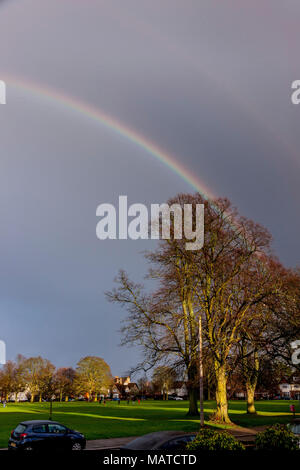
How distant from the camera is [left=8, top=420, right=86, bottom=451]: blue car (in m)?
19.2

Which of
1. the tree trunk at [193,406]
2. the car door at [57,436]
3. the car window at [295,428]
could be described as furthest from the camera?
the tree trunk at [193,406]

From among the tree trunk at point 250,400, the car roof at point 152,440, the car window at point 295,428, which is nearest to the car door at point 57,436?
the car roof at point 152,440

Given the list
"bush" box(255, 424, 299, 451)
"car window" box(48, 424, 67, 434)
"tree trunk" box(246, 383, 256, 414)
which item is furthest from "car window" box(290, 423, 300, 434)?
"tree trunk" box(246, 383, 256, 414)

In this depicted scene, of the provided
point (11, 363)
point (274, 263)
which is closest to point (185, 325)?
point (274, 263)

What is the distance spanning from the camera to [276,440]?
42.2 ft

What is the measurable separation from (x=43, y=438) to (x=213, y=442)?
1041 cm

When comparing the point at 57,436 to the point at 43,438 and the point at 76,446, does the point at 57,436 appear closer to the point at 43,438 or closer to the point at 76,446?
the point at 43,438

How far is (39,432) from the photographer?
1969cm

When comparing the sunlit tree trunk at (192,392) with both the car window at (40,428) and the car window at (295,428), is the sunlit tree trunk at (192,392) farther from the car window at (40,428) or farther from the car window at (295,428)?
the car window at (40,428)

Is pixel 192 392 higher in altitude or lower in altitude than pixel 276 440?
lower

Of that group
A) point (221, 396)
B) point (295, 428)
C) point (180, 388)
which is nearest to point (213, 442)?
point (295, 428)

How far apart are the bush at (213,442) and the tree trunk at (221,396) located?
2154 centimetres

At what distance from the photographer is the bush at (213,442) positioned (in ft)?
38.8
